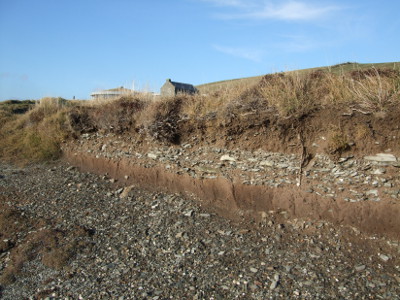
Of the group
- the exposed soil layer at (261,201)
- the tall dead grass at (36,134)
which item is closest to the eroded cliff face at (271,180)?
the exposed soil layer at (261,201)

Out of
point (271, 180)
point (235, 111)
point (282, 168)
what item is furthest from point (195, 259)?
point (235, 111)

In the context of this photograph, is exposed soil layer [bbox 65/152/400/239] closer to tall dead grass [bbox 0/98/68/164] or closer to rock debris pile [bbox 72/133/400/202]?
rock debris pile [bbox 72/133/400/202]

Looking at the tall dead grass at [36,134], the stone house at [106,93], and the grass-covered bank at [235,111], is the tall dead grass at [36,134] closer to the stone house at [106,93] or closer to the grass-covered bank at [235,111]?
the grass-covered bank at [235,111]

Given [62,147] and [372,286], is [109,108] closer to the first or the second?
[62,147]

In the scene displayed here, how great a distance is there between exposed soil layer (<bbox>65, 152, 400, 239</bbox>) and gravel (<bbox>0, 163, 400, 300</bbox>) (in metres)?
0.29

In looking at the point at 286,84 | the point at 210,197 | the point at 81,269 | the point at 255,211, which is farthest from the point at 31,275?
the point at 286,84

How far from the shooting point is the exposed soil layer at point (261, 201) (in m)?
6.96

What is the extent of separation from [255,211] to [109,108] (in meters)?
7.55

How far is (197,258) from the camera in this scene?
6547mm

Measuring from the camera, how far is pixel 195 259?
6.53 metres

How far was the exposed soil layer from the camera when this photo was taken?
22.8ft

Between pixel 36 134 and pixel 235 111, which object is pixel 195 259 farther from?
pixel 36 134

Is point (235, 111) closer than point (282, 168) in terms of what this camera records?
No

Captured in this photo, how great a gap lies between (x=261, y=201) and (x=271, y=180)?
63cm
